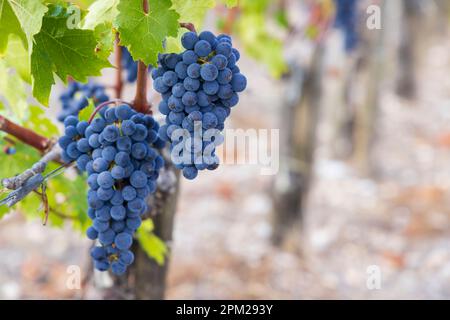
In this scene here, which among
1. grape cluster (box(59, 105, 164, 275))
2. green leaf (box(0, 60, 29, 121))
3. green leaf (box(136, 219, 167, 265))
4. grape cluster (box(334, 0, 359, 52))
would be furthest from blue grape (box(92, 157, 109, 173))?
grape cluster (box(334, 0, 359, 52))

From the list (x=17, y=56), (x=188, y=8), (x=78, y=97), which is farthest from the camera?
(x=78, y=97)

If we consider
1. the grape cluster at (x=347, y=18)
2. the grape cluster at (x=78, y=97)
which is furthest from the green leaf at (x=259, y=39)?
the grape cluster at (x=78, y=97)

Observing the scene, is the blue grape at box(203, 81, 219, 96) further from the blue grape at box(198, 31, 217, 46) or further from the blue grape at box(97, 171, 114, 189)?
the blue grape at box(97, 171, 114, 189)

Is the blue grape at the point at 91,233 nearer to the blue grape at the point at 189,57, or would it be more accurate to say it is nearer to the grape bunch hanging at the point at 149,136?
the grape bunch hanging at the point at 149,136

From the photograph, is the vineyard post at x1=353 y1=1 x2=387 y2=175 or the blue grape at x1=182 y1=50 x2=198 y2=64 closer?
the blue grape at x1=182 y1=50 x2=198 y2=64

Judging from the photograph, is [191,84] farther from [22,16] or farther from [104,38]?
[22,16]

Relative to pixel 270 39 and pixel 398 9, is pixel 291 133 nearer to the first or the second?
pixel 270 39

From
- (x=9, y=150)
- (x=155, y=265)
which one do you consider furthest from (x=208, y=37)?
(x=155, y=265)
